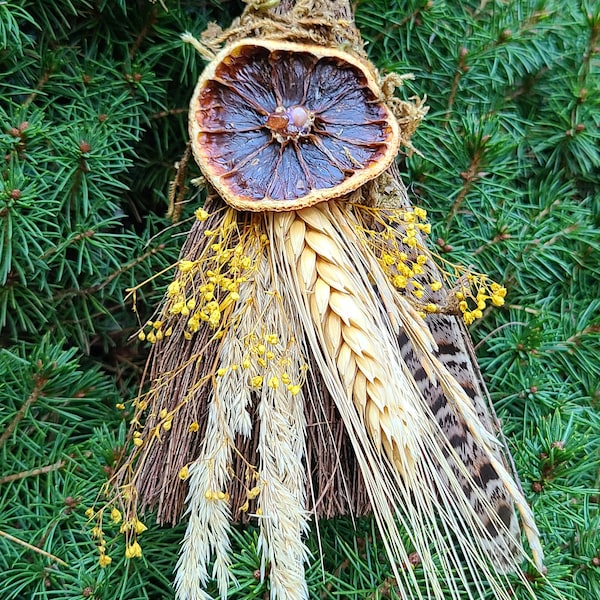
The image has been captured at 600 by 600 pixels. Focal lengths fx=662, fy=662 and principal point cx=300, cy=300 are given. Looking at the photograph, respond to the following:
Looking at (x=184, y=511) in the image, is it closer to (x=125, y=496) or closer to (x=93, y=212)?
(x=125, y=496)

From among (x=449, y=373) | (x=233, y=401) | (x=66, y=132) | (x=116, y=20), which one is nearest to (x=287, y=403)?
(x=233, y=401)

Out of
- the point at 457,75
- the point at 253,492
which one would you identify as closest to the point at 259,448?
the point at 253,492

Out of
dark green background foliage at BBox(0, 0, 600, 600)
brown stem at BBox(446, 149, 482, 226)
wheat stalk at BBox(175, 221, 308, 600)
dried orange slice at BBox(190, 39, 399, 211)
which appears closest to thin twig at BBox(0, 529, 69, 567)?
dark green background foliage at BBox(0, 0, 600, 600)

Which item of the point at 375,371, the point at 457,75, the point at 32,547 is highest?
the point at 457,75

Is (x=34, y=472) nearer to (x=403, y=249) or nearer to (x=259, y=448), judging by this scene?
(x=259, y=448)

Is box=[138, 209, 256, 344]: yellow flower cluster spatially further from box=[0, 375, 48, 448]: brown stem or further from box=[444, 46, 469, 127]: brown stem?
box=[444, 46, 469, 127]: brown stem


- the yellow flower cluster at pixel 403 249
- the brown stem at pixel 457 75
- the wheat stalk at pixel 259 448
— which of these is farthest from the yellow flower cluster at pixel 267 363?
the brown stem at pixel 457 75

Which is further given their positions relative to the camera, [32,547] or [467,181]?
[467,181]
